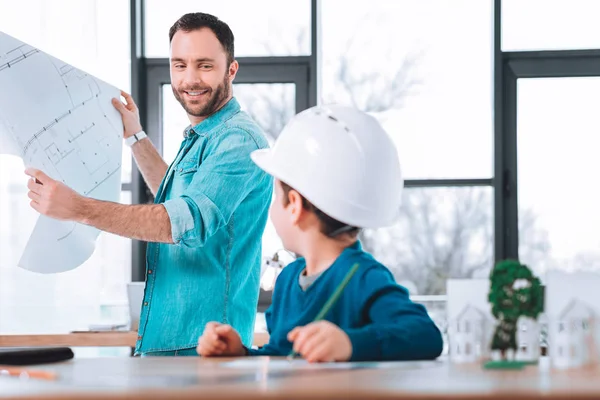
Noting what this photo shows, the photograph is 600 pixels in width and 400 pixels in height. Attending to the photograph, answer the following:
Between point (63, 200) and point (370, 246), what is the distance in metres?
2.91

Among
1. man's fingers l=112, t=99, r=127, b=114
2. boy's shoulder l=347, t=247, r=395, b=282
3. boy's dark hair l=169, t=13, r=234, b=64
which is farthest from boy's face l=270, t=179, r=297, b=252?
man's fingers l=112, t=99, r=127, b=114

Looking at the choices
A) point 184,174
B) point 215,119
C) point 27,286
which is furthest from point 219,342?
point 27,286

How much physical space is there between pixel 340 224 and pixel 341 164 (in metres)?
0.16

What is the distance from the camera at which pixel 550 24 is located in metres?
4.71

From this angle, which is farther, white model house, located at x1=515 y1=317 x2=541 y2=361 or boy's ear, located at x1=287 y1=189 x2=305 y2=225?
boy's ear, located at x1=287 y1=189 x2=305 y2=225

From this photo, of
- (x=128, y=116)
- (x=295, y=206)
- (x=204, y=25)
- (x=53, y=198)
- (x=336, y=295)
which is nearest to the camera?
(x=336, y=295)

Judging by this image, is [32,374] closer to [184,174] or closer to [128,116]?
[184,174]

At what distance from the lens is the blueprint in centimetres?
216

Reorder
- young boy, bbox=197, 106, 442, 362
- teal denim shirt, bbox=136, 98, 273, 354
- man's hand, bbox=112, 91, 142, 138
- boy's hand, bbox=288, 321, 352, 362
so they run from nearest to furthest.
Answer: boy's hand, bbox=288, 321, 352, 362 < young boy, bbox=197, 106, 442, 362 < teal denim shirt, bbox=136, 98, 273, 354 < man's hand, bbox=112, 91, 142, 138

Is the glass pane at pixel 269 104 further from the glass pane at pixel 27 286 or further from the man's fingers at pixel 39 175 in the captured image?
the man's fingers at pixel 39 175

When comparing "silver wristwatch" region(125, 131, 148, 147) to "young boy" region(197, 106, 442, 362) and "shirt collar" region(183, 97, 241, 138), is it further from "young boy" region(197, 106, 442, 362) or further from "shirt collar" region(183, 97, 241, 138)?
"young boy" region(197, 106, 442, 362)

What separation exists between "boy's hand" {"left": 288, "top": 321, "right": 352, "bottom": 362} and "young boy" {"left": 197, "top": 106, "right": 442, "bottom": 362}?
0.25 feet

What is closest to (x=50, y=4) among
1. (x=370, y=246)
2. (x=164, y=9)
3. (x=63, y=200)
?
(x=164, y=9)

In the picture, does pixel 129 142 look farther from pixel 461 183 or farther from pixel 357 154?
pixel 461 183
